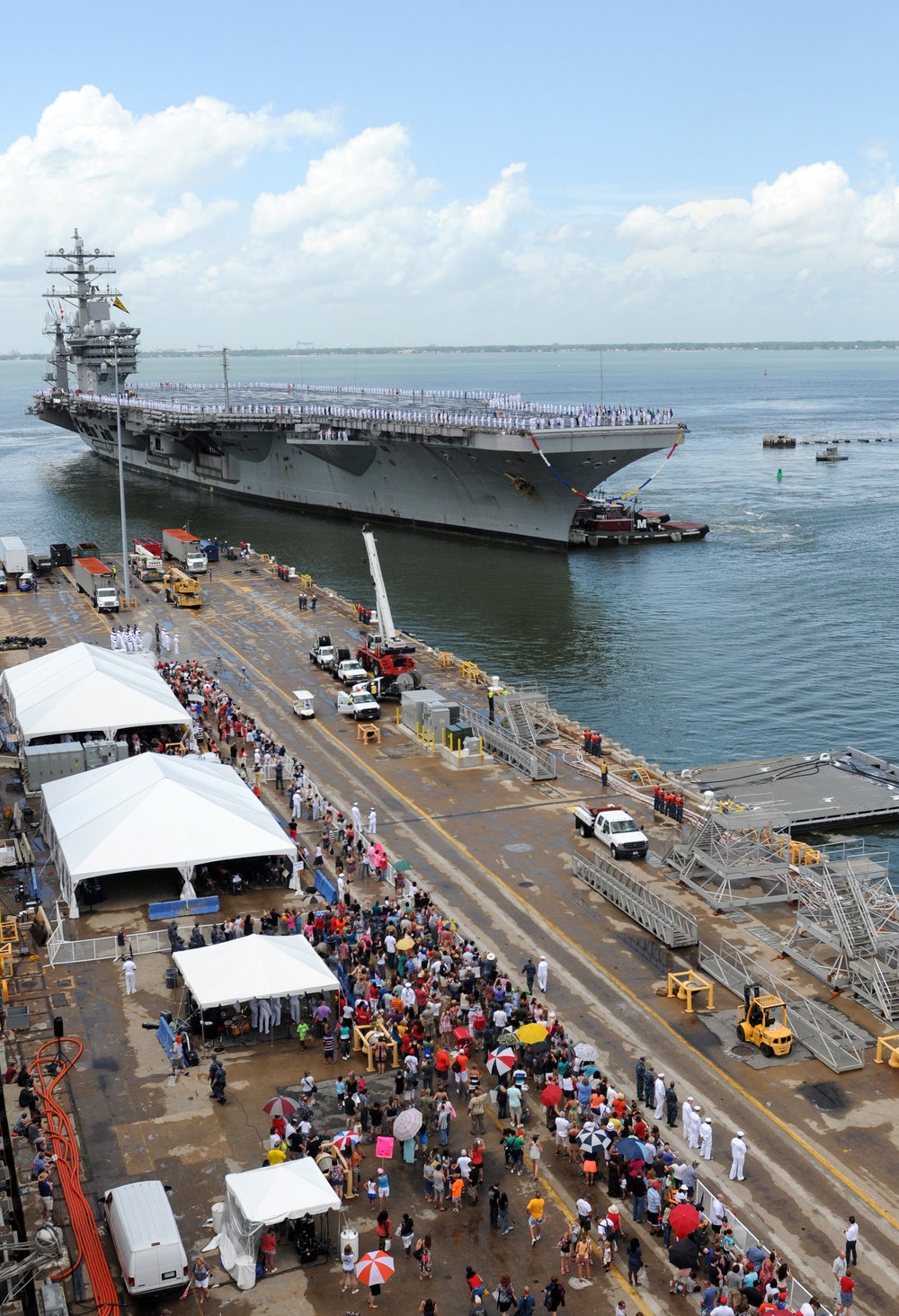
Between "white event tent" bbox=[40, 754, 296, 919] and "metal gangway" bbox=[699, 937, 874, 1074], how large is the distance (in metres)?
10.4

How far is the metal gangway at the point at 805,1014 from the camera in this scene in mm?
24750

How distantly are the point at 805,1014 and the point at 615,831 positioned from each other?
964 centimetres

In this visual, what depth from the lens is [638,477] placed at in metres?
142

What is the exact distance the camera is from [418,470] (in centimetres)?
9238

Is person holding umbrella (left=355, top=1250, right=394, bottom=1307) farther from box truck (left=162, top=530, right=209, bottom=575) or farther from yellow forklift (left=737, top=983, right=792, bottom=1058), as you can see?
box truck (left=162, top=530, right=209, bottom=575)

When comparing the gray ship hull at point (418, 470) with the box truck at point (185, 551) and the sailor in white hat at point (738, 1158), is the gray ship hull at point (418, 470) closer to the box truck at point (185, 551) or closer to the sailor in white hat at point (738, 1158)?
the box truck at point (185, 551)

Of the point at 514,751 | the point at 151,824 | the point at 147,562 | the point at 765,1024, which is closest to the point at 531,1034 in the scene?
the point at 765,1024

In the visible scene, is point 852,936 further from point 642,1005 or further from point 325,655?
point 325,655

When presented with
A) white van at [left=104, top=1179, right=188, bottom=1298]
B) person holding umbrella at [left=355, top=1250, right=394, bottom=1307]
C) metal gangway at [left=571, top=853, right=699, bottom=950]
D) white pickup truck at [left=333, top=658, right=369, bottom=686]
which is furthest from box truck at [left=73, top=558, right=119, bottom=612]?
person holding umbrella at [left=355, top=1250, right=394, bottom=1307]

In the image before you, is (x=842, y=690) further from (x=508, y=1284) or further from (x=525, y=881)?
(x=508, y=1284)

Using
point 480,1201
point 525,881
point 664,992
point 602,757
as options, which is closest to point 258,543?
point 602,757

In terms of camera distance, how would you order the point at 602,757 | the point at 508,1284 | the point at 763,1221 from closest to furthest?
the point at 508,1284 < the point at 763,1221 < the point at 602,757

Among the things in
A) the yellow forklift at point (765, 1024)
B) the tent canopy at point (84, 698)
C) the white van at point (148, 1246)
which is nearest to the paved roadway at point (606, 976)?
the yellow forklift at point (765, 1024)

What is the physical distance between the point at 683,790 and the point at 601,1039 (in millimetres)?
16435
